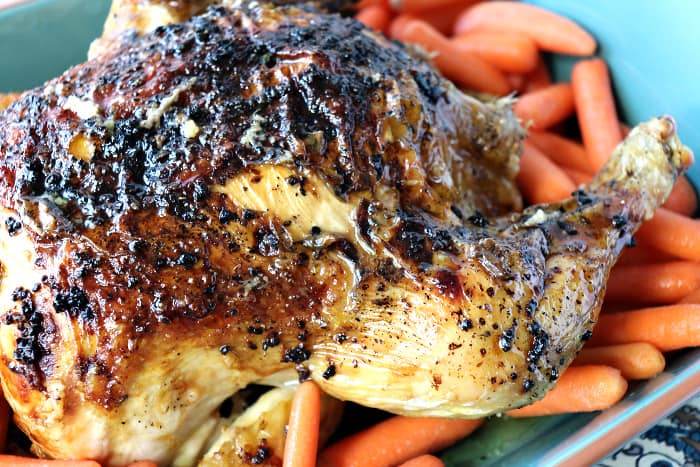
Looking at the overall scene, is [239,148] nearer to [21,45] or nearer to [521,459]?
[521,459]

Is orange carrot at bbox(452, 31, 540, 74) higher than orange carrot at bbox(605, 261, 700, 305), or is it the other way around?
orange carrot at bbox(452, 31, 540, 74)

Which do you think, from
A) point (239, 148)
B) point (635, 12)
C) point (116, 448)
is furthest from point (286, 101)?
point (635, 12)

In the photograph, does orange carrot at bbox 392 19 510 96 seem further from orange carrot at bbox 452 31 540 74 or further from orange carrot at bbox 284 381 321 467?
orange carrot at bbox 284 381 321 467

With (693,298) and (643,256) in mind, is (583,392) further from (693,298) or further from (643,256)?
(643,256)

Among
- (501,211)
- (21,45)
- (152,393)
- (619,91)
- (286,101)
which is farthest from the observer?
(619,91)

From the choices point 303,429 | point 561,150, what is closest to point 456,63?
point 561,150

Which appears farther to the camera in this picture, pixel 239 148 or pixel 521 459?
pixel 521 459

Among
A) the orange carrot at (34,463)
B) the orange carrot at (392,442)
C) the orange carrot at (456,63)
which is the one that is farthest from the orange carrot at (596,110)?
the orange carrot at (34,463)

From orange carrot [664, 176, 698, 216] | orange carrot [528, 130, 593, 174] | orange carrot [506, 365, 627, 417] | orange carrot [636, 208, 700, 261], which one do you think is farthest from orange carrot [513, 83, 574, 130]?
orange carrot [506, 365, 627, 417]
